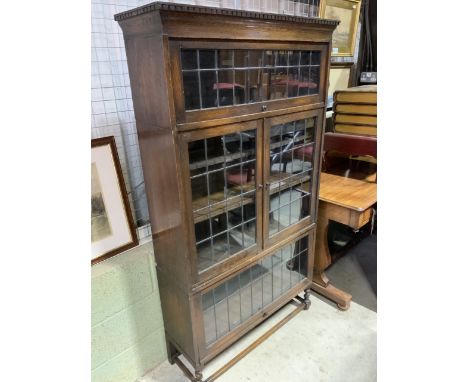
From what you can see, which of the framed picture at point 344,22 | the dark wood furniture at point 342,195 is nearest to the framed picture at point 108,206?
the dark wood furniture at point 342,195

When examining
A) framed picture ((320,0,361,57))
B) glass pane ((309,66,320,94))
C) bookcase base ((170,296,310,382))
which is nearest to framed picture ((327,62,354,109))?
framed picture ((320,0,361,57))

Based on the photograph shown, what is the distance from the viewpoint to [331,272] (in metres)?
2.38

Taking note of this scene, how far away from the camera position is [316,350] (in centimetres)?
172

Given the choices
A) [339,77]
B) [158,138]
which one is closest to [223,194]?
[158,138]

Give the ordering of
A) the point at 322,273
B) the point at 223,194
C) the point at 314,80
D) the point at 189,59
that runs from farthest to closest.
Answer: the point at 322,273, the point at 314,80, the point at 223,194, the point at 189,59

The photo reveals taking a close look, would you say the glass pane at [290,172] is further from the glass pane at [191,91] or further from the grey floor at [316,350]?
the grey floor at [316,350]

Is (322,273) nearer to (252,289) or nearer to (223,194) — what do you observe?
(252,289)

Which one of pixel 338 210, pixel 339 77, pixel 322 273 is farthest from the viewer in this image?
pixel 339 77

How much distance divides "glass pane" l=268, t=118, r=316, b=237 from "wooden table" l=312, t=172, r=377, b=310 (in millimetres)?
201

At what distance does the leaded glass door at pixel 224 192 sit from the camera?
3.78 ft

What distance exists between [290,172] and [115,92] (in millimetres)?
844
